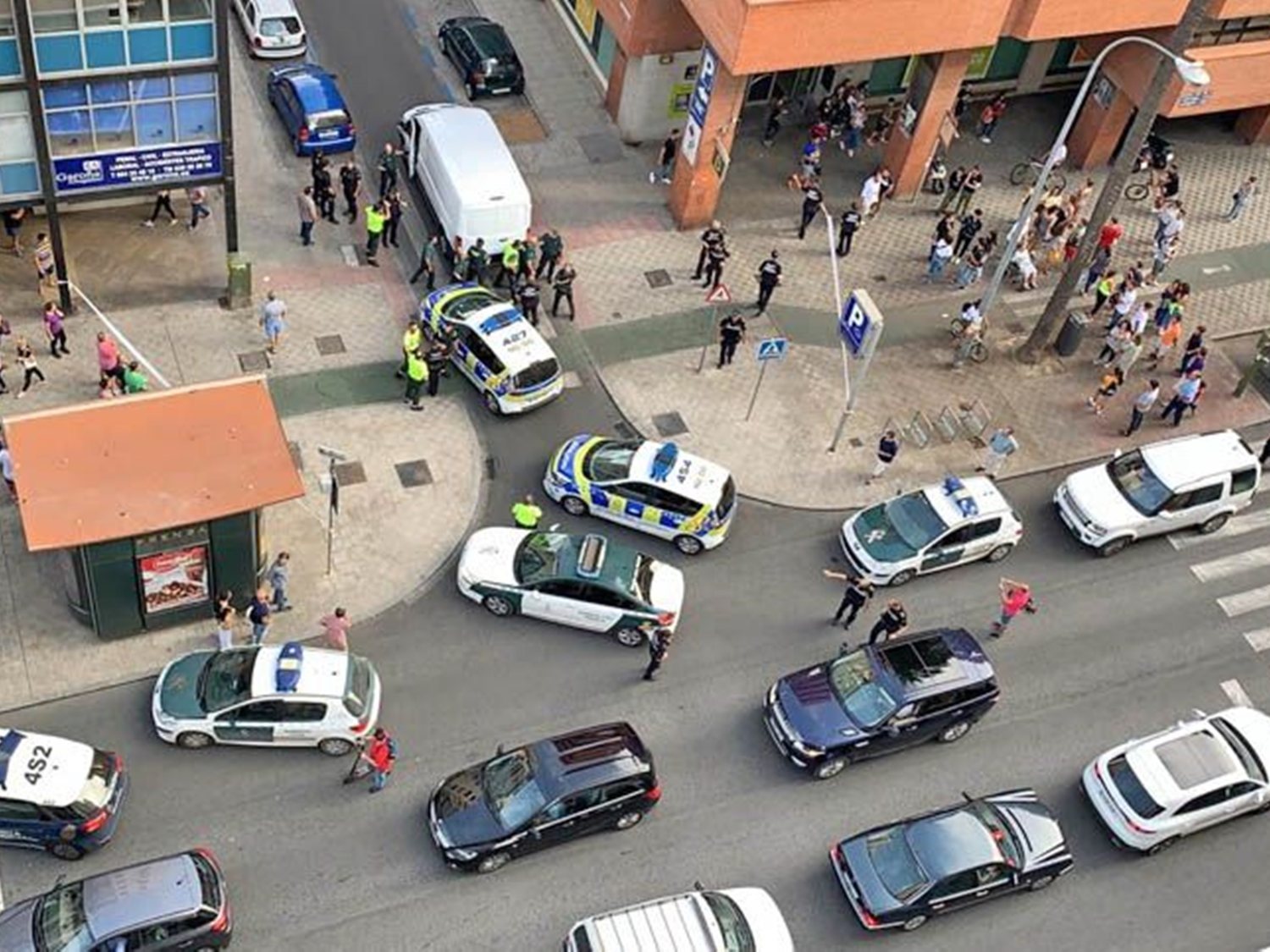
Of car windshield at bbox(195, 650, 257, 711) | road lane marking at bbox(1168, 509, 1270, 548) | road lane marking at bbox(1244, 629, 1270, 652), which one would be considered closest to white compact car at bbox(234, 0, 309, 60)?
car windshield at bbox(195, 650, 257, 711)

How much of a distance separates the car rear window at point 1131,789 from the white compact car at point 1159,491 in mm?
6035

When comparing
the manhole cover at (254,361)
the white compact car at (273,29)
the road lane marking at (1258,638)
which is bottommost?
the manhole cover at (254,361)

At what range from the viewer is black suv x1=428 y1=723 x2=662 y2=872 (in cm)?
2291

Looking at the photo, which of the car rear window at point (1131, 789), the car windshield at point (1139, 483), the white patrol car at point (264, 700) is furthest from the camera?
the car windshield at point (1139, 483)

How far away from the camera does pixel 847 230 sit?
35750 mm

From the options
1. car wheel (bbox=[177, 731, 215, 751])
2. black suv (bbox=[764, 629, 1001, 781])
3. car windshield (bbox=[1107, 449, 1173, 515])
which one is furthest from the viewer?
car windshield (bbox=[1107, 449, 1173, 515])

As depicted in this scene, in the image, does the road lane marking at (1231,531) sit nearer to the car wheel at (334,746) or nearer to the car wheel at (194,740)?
the car wheel at (334,746)

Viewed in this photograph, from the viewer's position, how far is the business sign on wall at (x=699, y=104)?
33.2 m

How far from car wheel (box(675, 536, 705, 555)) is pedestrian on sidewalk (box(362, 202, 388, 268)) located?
10835 millimetres

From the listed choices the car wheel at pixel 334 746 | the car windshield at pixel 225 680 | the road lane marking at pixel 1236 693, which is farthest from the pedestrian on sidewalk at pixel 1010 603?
the car windshield at pixel 225 680

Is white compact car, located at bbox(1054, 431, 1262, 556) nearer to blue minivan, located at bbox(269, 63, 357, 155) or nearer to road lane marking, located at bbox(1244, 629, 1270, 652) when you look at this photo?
road lane marking, located at bbox(1244, 629, 1270, 652)

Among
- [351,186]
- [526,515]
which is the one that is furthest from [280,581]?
[351,186]

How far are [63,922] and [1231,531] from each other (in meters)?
24.7

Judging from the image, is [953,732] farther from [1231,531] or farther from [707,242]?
[707,242]
